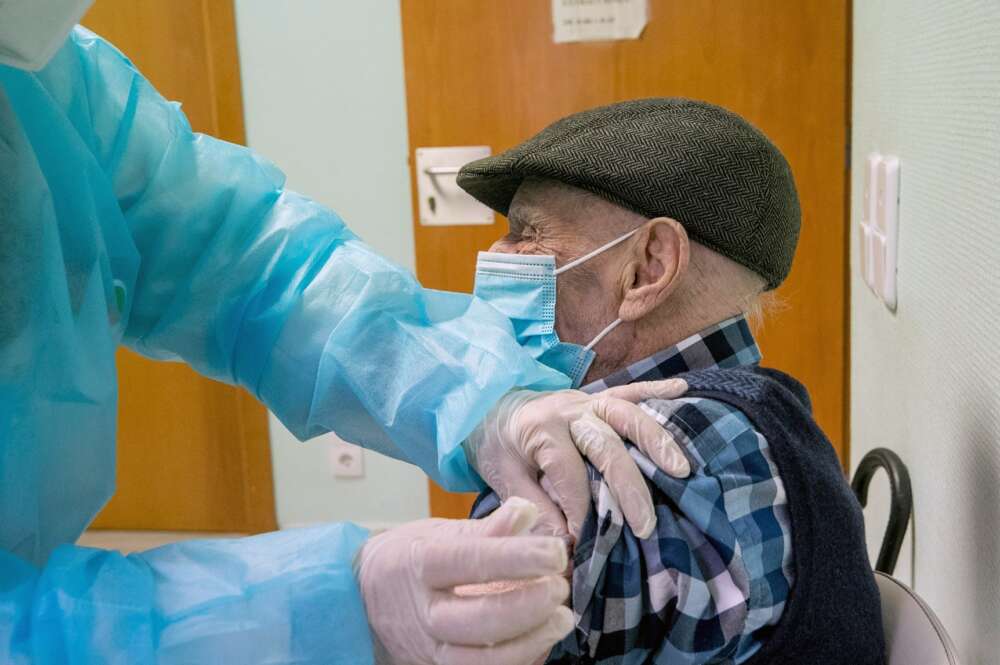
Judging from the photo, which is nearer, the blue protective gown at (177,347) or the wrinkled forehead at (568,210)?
the blue protective gown at (177,347)

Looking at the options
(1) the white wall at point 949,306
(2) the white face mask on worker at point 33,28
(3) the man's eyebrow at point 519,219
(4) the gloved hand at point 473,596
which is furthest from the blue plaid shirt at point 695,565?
(2) the white face mask on worker at point 33,28

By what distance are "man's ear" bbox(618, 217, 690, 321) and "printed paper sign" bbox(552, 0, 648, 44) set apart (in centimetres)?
146

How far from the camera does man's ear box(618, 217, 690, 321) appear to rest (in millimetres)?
1083

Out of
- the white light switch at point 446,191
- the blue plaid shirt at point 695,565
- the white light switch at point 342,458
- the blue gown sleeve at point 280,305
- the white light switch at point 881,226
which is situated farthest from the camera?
the white light switch at point 342,458

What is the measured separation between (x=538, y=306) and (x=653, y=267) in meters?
0.15

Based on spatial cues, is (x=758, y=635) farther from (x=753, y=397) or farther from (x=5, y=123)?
A: (x=5, y=123)

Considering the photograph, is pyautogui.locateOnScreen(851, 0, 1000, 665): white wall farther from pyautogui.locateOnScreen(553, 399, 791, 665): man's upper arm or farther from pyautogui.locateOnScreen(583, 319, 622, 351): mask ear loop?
pyautogui.locateOnScreen(583, 319, 622, 351): mask ear loop

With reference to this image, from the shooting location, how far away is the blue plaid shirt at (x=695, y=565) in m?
0.85

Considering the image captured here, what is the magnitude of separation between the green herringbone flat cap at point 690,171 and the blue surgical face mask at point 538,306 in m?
0.09

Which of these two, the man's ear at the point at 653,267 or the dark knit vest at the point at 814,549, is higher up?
the man's ear at the point at 653,267

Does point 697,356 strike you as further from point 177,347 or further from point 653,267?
point 177,347

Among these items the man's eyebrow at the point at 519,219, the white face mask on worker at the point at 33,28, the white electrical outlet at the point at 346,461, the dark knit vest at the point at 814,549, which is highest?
the white face mask on worker at the point at 33,28

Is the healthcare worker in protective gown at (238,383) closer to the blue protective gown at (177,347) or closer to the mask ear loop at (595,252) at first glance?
the blue protective gown at (177,347)

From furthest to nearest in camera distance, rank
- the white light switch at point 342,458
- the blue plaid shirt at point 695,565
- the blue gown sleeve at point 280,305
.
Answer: the white light switch at point 342,458, the blue gown sleeve at point 280,305, the blue plaid shirt at point 695,565
